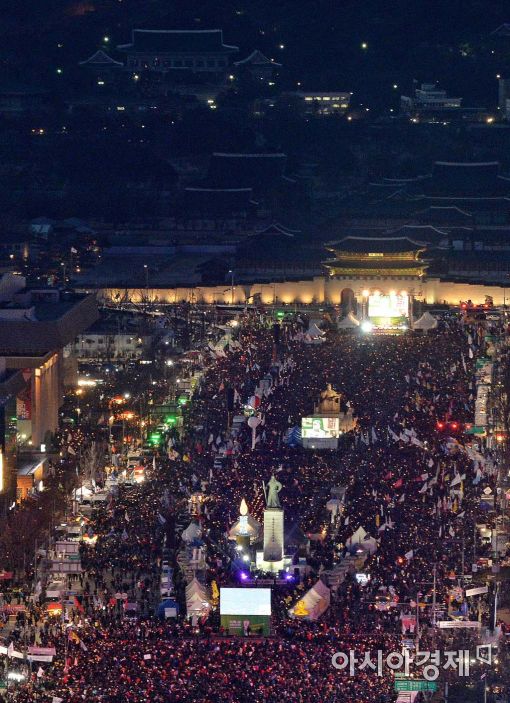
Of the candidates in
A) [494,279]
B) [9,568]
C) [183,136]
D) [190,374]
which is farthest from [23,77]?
[9,568]

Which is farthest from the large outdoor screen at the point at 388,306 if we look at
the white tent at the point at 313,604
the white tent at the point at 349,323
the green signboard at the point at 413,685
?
the green signboard at the point at 413,685

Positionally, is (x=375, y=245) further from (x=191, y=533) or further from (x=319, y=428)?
(x=191, y=533)

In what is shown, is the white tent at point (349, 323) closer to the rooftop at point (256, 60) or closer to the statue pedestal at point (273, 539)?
the statue pedestal at point (273, 539)

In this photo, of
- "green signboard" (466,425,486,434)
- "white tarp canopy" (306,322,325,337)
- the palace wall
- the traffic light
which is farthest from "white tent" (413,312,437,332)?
the traffic light


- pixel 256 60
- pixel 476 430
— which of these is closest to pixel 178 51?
pixel 256 60

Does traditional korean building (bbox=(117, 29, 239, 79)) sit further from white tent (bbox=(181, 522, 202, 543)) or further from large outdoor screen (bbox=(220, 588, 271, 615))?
large outdoor screen (bbox=(220, 588, 271, 615))

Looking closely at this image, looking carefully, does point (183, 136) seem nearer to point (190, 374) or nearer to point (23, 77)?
point (23, 77)
